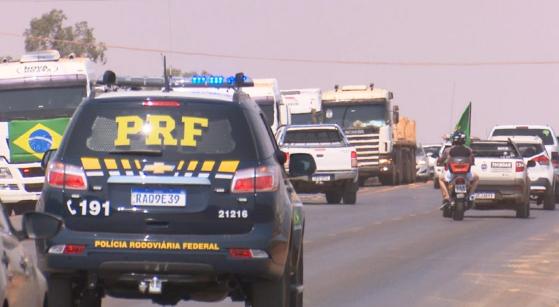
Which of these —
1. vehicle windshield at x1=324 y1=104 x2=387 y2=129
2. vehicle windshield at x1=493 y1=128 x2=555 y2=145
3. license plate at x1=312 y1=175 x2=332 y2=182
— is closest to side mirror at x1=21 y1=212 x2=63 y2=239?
license plate at x1=312 y1=175 x2=332 y2=182

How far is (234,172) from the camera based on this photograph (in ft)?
34.6

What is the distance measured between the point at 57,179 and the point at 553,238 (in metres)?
14.9

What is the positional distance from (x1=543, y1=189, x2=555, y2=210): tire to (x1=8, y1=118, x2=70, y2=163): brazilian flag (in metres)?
11.5

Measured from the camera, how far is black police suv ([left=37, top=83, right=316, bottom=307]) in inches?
409

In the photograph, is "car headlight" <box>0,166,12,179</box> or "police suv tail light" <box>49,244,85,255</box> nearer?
"police suv tail light" <box>49,244,85,255</box>

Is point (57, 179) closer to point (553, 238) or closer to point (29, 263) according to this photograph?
point (29, 263)

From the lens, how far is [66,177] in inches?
415

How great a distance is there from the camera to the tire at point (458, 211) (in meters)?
29.6

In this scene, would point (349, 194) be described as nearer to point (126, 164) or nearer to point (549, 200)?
point (549, 200)

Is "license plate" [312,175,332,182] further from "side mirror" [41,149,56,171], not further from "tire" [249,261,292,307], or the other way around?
"tire" [249,261,292,307]

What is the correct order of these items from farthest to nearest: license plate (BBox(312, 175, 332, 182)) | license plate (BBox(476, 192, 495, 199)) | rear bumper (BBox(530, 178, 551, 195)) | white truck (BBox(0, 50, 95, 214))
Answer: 1. license plate (BBox(312, 175, 332, 182))
2. rear bumper (BBox(530, 178, 551, 195))
3. license plate (BBox(476, 192, 495, 199))
4. white truck (BBox(0, 50, 95, 214))

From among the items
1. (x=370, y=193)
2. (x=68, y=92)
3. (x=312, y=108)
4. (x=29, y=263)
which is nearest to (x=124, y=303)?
(x=29, y=263)

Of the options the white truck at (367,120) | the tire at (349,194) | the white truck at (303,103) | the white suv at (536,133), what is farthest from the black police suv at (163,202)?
the white truck at (303,103)

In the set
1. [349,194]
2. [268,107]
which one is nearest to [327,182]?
[349,194]
